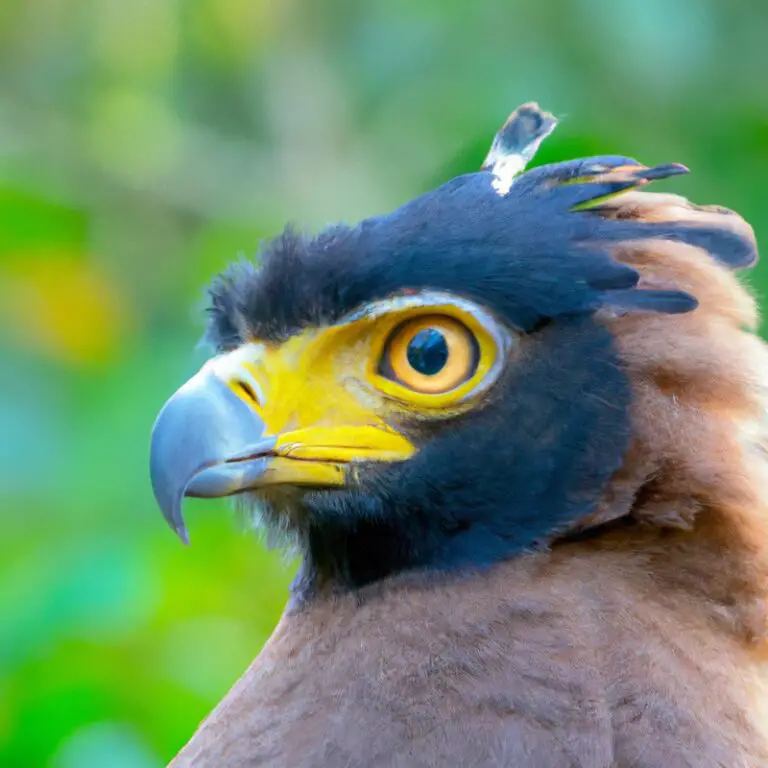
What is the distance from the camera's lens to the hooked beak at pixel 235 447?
80.0 inches

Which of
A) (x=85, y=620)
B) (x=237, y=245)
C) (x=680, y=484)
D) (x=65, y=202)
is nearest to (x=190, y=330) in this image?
(x=237, y=245)

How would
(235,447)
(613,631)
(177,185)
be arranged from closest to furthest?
1. (613,631)
2. (235,447)
3. (177,185)

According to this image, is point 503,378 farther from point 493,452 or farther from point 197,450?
point 197,450

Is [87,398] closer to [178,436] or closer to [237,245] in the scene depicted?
[237,245]

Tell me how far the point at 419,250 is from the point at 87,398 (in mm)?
1382

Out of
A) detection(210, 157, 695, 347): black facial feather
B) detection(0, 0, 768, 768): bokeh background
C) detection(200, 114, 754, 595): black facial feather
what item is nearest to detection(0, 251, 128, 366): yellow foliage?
detection(0, 0, 768, 768): bokeh background

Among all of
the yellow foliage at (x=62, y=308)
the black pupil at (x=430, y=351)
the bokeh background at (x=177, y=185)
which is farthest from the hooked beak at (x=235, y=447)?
the yellow foliage at (x=62, y=308)

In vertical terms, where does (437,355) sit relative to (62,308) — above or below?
below

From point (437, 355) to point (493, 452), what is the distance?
176 millimetres

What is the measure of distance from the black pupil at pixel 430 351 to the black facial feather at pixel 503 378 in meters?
0.08

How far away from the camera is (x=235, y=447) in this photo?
208 centimetres

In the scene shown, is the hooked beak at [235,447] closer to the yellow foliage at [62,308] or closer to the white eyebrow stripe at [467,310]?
the white eyebrow stripe at [467,310]

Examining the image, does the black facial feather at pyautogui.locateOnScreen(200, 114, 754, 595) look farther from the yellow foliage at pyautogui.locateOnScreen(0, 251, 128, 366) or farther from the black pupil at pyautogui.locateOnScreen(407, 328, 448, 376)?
the yellow foliage at pyautogui.locateOnScreen(0, 251, 128, 366)

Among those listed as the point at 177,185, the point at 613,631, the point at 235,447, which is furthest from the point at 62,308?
the point at 613,631
